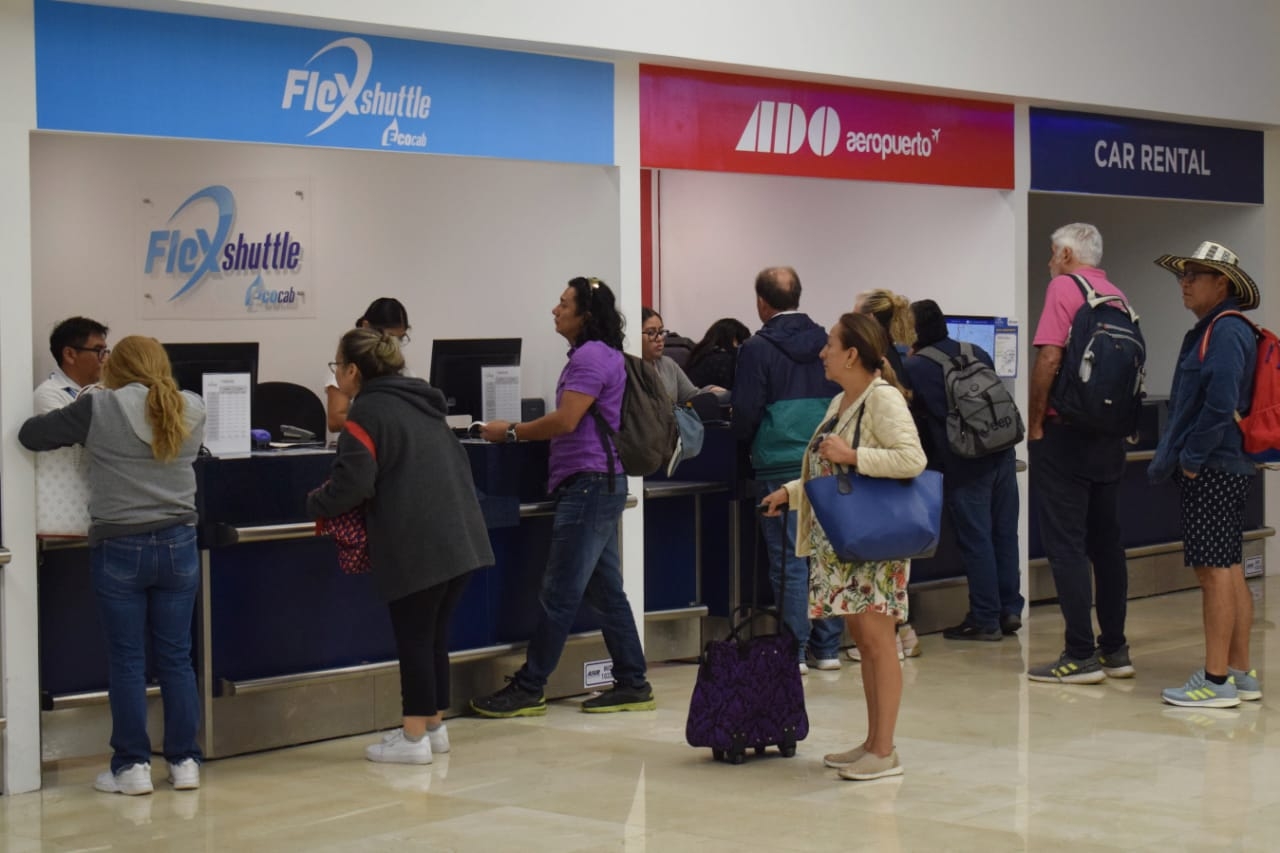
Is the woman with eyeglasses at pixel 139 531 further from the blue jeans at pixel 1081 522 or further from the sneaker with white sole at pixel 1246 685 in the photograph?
the sneaker with white sole at pixel 1246 685

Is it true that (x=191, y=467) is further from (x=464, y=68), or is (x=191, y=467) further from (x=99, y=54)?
(x=464, y=68)

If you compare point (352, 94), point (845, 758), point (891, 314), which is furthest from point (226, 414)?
point (891, 314)

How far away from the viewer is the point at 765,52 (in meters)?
6.99

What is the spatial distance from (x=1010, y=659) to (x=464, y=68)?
333cm

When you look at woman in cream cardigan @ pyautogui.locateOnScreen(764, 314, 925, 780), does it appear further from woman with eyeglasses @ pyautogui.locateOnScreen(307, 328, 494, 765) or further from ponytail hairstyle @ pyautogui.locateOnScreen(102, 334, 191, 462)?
ponytail hairstyle @ pyautogui.locateOnScreen(102, 334, 191, 462)

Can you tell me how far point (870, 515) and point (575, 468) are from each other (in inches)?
57.3

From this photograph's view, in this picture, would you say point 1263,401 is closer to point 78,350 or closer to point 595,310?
point 595,310

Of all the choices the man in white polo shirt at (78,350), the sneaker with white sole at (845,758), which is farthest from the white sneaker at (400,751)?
the man in white polo shirt at (78,350)

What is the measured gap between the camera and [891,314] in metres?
7.21

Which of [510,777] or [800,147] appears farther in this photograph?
[800,147]

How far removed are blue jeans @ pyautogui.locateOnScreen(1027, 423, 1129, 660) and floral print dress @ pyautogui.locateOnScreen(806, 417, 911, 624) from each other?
1689mm

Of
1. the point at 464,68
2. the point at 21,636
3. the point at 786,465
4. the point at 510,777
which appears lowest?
the point at 510,777

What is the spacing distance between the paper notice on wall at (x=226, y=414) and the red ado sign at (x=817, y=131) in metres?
1.99

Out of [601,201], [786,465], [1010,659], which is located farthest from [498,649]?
[1010,659]
